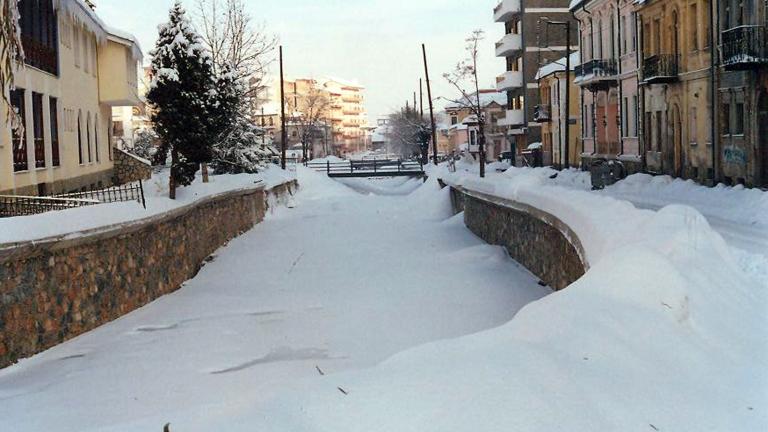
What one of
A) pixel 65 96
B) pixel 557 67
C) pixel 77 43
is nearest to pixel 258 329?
pixel 65 96

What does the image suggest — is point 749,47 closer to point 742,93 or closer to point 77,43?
point 742,93

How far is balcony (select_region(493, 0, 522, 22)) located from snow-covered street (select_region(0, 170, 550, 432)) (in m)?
43.8

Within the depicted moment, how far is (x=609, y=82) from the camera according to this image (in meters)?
42.9

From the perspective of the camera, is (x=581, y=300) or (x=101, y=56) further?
(x=101, y=56)

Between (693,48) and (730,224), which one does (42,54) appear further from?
(693,48)

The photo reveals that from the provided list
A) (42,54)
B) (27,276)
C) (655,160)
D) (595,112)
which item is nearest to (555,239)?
(27,276)

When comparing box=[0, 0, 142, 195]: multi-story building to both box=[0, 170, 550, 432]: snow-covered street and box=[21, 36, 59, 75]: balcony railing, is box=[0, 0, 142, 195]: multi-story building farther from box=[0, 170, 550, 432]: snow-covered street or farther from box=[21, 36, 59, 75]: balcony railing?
box=[0, 170, 550, 432]: snow-covered street

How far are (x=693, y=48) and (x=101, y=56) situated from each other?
19619 millimetres

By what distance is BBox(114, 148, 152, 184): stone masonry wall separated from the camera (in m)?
39.2

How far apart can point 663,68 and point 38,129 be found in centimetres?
2021

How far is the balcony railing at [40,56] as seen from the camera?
22844 mm

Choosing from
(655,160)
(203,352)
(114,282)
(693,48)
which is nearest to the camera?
(203,352)

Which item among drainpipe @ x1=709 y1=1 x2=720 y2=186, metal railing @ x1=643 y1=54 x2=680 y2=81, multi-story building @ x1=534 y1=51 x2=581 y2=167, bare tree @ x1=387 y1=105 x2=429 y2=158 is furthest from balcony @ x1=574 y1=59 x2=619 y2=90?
bare tree @ x1=387 y1=105 x2=429 y2=158

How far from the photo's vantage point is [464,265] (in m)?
20.9
